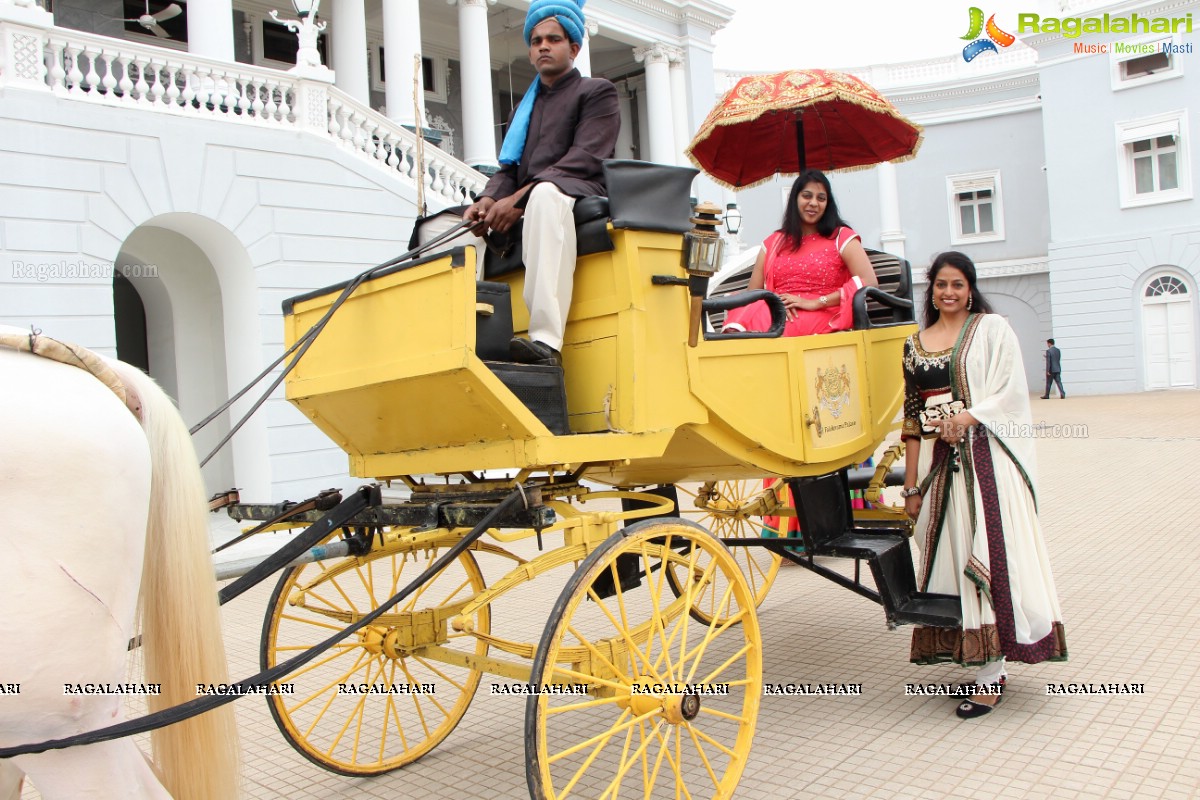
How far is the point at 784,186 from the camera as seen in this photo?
25.4 meters

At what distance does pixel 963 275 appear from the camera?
3.91 metres

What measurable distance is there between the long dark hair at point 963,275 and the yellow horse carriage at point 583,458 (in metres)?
0.34

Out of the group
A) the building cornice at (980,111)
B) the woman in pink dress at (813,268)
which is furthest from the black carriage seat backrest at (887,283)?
the building cornice at (980,111)

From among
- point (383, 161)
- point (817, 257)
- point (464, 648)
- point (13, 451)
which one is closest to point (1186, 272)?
point (383, 161)

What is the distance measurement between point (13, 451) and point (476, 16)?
45.8 feet

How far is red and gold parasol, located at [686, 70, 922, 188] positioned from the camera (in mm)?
4738

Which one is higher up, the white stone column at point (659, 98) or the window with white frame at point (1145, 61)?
the window with white frame at point (1145, 61)

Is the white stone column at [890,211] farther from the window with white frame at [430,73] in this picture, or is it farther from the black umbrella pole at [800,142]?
the black umbrella pole at [800,142]

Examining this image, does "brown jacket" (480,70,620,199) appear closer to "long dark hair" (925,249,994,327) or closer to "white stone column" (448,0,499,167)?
"long dark hair" (925,249,994,327)

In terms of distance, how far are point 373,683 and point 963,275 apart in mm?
2865

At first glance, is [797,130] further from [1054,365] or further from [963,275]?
[1054,365]

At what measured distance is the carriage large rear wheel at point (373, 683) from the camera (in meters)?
3.32

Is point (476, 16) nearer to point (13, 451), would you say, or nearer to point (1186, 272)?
point (13, 451)

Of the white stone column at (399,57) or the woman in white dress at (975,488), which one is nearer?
the woman in white dress at (975,488)
